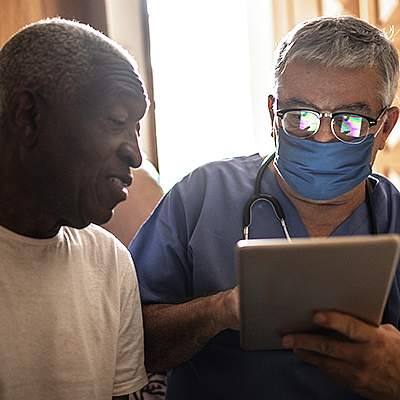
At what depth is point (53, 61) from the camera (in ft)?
3.74

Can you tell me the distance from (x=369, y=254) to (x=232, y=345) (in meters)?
0.53

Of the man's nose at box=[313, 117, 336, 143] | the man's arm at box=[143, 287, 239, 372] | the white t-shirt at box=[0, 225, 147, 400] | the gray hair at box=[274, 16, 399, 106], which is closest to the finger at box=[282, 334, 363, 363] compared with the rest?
the man's arm at box=[143, 287, 239, 372]

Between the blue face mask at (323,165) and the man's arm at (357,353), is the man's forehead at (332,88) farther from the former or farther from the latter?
the man's arm at (357,353)

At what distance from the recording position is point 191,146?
8.39ft

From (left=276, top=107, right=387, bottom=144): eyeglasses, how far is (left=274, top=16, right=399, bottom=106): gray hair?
0.25ft

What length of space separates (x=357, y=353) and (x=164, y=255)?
466 millimetres

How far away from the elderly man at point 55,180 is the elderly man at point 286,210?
237mm

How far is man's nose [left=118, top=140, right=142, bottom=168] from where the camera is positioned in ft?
3.91

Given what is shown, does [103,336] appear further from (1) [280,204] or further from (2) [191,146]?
(2) [191,146]

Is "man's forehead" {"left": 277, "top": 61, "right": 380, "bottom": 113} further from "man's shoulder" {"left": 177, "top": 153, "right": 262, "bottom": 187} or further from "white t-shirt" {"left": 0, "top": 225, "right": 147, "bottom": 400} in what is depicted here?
"white t-shirt" {"left": 0, "top": 225, "right": 147, "bottom": 400}

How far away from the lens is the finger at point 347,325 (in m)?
1.12

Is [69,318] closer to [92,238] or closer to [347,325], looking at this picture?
[92,238]

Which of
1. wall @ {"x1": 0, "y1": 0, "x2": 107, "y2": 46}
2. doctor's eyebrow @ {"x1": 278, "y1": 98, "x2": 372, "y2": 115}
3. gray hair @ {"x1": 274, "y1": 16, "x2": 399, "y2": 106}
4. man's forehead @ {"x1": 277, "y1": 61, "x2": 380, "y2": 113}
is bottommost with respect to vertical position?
doctor's eyebrow @ {"x1": 278, "y1": 98, "x2": 372, "y2": 115}

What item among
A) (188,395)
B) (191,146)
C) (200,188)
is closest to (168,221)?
(200,188)
